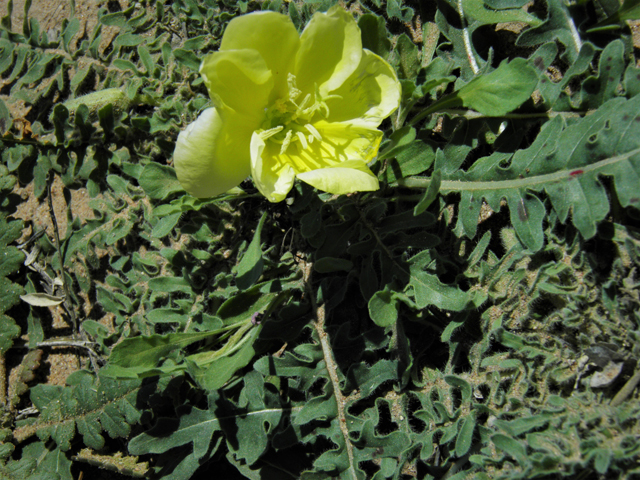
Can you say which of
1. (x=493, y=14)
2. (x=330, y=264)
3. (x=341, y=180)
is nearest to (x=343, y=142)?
(x=341, y=180)

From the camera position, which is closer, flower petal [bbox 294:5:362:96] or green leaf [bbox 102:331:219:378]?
flower petal [bbox 294:5:362:96]

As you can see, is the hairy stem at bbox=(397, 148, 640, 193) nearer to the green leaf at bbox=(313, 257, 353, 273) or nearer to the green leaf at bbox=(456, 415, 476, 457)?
the green leaf at bbox=(313, 257, 353, 273)

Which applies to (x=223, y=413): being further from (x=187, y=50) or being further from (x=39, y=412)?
(x=187, y=50)

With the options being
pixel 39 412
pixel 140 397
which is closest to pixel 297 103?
pixel 140 397

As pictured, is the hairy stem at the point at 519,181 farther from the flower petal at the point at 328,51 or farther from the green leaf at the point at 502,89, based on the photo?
the flower petal at the point at 328,51

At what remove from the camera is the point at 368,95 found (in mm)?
1841

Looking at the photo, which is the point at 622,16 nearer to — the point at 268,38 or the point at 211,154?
the point at 268,38

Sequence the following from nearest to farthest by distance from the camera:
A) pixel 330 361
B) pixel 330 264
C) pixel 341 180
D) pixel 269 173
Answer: pixel 341 180
pixel 269 173
pixel 330 264
pixel 330 361

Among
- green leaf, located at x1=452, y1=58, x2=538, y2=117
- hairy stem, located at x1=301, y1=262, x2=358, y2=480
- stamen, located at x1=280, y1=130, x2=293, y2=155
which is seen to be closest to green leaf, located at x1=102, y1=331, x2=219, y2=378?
hairy stem, located at x1=301, y1=262, x2=358, y2=480

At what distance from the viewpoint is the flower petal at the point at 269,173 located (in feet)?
5.23

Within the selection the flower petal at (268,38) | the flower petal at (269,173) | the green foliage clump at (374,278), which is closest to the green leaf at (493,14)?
the green foliage clump at (374,278)

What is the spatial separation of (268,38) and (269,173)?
0.49 m

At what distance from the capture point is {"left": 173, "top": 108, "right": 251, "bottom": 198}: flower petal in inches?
60.6

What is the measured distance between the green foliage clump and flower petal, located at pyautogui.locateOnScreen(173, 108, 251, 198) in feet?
0.95
